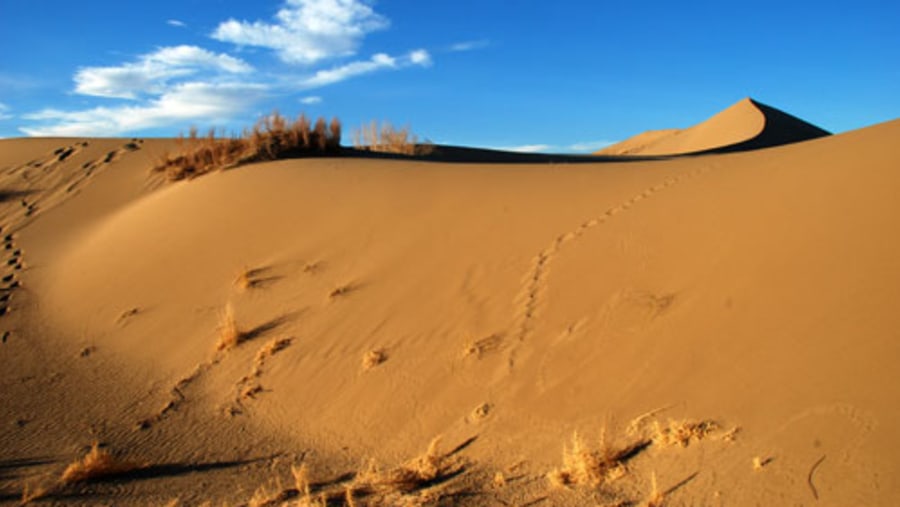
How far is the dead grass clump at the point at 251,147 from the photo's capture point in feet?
40.5

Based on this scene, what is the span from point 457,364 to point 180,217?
665 centimetres

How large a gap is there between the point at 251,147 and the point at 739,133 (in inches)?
1041

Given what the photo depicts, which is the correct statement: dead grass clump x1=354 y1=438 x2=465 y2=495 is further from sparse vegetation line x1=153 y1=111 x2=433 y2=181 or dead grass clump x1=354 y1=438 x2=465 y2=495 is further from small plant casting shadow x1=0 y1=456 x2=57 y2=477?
sparse vegetation line x1=153 y1=111 x2=433 y2=181

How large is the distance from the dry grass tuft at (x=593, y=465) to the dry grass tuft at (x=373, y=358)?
217 cm

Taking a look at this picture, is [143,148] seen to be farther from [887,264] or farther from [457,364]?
[887,264]

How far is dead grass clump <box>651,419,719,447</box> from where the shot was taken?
3928 millimetres

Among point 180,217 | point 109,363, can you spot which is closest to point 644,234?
point 109,363

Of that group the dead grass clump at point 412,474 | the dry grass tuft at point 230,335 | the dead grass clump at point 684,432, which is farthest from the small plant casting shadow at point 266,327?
the dead grass clump at point 684,432

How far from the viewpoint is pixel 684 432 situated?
396cm

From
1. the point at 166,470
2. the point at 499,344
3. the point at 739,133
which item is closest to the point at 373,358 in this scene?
the point at 499,344

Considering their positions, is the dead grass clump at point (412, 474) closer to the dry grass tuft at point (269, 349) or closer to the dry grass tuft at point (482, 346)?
the dry grass tuft at point (482, 346)

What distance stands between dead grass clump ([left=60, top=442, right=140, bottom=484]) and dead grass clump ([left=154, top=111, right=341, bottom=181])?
799 centimetres

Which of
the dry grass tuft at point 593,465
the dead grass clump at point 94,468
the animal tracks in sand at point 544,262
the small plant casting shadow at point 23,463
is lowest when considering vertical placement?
the small plant casting shadow at point 23,463

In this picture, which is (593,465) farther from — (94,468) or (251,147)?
(251,147)
